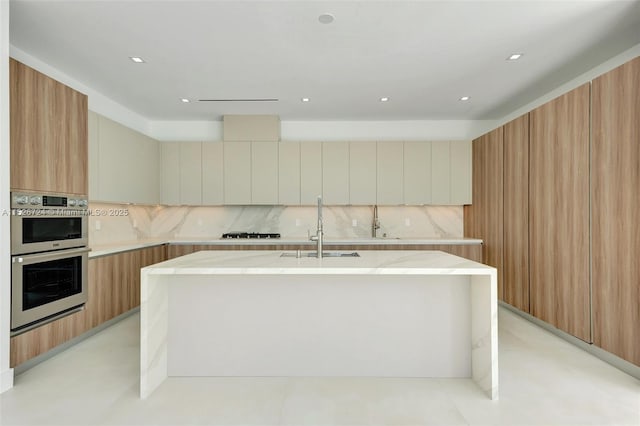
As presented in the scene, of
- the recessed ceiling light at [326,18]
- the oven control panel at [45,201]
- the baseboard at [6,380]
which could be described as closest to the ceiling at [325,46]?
the recessed ceiling light at [326,18]

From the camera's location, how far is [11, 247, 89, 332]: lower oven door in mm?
2209

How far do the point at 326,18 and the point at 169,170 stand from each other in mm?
3261

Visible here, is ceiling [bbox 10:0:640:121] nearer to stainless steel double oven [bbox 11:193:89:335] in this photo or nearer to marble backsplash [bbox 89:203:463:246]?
stainless steel double oven [bbox 11:193:89:335]

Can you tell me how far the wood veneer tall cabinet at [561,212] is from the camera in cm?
263

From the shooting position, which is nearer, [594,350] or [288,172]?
[594,350]

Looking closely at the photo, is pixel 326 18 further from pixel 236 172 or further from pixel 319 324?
pixel 236 172

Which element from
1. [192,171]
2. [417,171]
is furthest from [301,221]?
[417,171]

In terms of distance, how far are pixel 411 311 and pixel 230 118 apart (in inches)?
141

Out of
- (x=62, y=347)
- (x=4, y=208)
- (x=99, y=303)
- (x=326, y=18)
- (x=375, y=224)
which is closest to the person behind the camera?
(x=4, y=208)

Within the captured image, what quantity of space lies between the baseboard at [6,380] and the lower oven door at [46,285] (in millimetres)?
263

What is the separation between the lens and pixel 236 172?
14.9 feet

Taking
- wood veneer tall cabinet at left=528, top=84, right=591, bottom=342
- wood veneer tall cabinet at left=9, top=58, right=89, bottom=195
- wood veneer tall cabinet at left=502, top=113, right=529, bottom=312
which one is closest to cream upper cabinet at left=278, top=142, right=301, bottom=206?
wood veneer tall cabinet at left=9, top=58, right=89, bottom=195

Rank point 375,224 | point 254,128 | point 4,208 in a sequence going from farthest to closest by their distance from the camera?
point 375,224 → point 254,128 → point 4,208

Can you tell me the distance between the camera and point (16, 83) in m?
2.22
